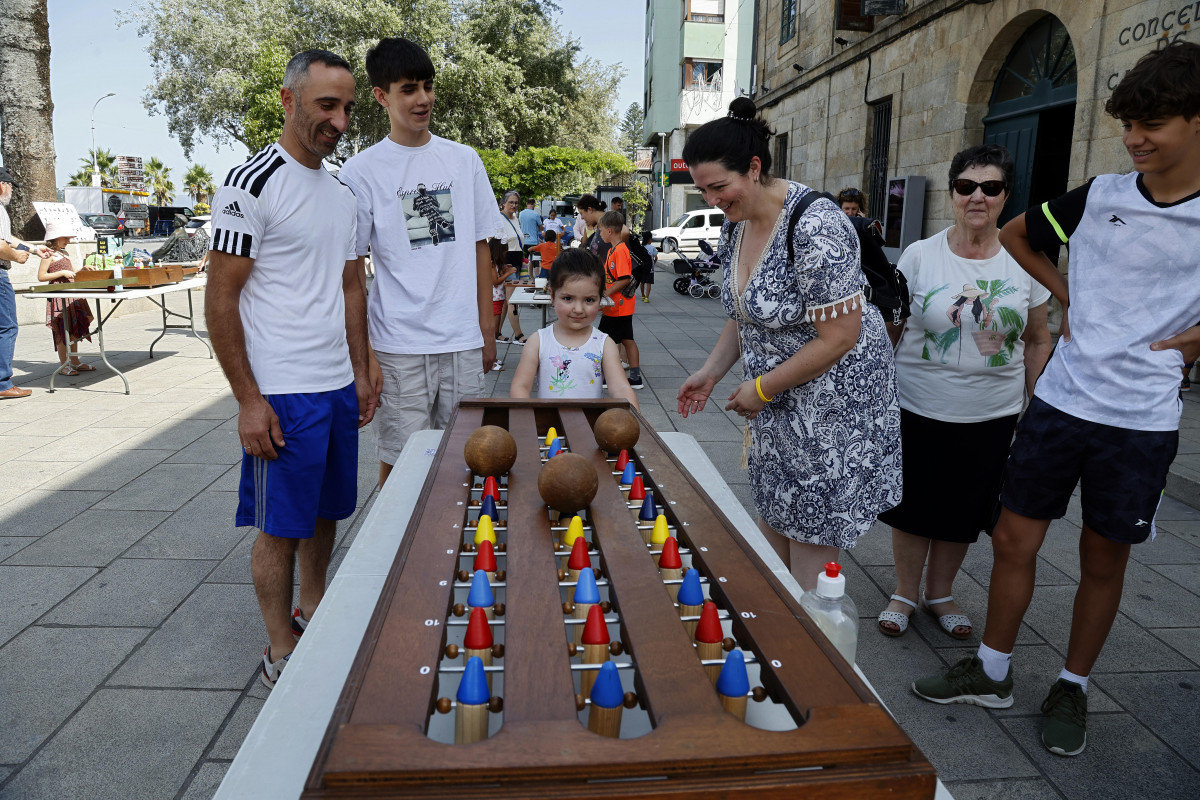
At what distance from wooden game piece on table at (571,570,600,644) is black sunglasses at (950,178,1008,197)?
222 cm

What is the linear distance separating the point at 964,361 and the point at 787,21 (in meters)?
16.4

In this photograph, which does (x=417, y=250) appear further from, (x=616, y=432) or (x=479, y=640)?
(x=479, y=640)

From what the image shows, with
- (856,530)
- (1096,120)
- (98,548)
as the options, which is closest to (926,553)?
(856,530)

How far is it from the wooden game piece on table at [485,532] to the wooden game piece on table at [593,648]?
0.45 m

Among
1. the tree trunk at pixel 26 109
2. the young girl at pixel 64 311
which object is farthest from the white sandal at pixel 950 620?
the tree trunk at pixel 26 109

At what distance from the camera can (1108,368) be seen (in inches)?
87.9

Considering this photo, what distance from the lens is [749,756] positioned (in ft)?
3.19

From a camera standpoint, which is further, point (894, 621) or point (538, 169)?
point (538, 169)

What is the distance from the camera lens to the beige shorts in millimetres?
3426

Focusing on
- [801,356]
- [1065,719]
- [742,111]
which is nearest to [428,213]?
[742,111]

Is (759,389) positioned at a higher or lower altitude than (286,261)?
lower

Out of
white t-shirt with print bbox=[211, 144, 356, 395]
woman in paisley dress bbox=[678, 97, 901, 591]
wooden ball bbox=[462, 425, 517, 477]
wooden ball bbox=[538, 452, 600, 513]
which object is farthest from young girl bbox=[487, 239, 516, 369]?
wooden ball bbox=[538, 452, 600, 513]

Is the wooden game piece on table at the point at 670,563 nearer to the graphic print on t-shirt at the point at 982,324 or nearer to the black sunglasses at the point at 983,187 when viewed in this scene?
the graphic print on t-shirt at the point at 982,324

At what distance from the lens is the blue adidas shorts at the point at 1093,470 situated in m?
2.25
